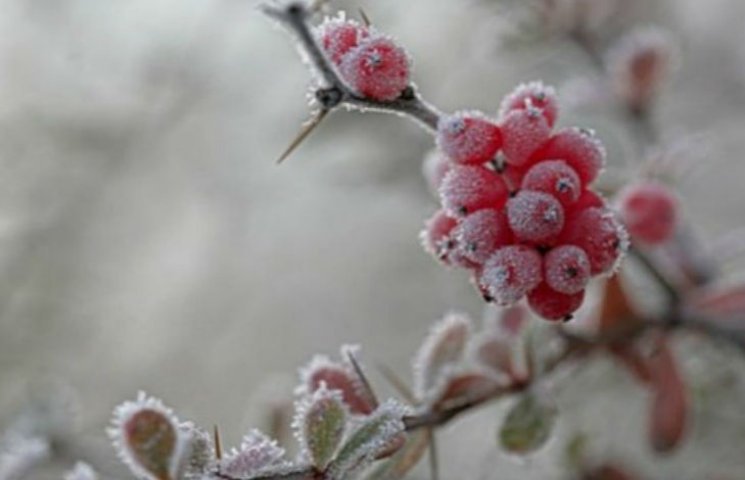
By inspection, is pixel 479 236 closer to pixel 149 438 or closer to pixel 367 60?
pixel 367 60

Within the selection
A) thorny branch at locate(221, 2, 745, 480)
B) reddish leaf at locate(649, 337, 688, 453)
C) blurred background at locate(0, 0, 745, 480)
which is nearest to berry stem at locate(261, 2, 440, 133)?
thorny branch at locate(221, 2, 745, 480)

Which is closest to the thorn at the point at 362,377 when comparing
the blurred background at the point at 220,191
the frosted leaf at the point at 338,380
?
the frosted leaf at the point at 338,380

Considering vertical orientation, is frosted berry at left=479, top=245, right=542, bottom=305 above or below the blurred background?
below

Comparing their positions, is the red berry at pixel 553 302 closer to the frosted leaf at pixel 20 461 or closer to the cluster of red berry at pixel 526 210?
the cluster of red berry at pixel 526 210

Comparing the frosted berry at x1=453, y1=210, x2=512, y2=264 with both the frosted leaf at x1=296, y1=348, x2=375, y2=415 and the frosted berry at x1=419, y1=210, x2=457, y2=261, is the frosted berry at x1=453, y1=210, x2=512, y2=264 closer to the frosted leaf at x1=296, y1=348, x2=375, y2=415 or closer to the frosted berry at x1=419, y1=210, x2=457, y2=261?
the frosted berry at x1=419, y1=210, x2=457, y2=261

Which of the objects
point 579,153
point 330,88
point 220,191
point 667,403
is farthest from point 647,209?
point 220,191

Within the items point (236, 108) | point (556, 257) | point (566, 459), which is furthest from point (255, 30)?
point (556, 257)
